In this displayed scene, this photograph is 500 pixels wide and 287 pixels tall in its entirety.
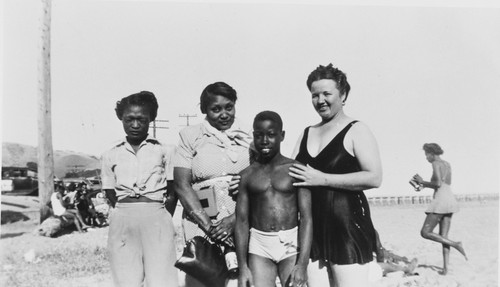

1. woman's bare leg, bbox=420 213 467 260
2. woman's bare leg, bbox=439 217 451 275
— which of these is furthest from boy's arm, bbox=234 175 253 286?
woman's bare leg, bbox=439 217 451 275

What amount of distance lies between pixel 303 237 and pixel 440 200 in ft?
12.7

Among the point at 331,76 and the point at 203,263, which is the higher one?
the point at 331,76

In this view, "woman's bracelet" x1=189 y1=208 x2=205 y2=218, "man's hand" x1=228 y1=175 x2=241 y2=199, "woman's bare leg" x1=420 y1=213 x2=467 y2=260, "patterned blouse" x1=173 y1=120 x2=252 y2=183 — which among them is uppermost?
"patterned blouse" x1=173 y1=120 x2=252 y2=183

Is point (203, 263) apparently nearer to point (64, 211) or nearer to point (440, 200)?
point (440, 200)

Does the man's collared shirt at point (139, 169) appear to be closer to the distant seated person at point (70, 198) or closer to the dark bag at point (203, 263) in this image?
the dark bag at point (203, 263)

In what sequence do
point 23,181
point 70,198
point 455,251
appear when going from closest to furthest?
point 455,251 < point 70,198 < point 23,181

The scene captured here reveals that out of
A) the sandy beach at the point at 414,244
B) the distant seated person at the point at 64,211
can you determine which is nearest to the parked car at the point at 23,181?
the sandy beach at the point at 414,244

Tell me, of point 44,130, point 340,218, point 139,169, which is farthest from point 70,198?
point 340,218

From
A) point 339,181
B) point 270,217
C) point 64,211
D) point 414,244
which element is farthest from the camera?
point 64,211

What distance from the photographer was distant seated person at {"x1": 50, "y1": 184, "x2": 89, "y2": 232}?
9391mm

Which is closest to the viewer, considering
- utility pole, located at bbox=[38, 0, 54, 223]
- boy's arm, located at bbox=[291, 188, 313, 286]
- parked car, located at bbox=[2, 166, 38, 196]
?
boy's arm, located at bbox=[291, 188, 313, 286]

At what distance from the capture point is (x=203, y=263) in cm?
345

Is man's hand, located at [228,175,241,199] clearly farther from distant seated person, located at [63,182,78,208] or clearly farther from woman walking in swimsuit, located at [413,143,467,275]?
distant seated person, located at [63,182,78,208]

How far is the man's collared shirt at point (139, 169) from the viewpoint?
373 cm
